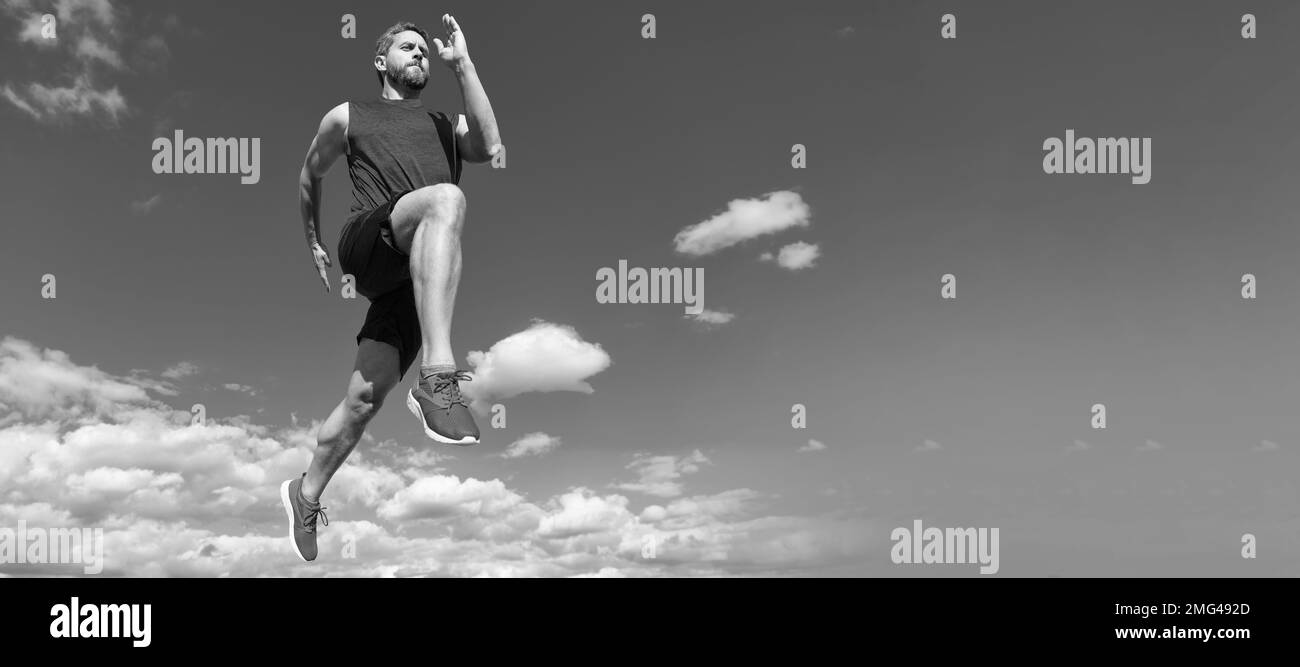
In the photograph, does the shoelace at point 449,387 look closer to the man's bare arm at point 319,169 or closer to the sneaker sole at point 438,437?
the sneaker sole at point 438,437

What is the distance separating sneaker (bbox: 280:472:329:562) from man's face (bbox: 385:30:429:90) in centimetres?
260

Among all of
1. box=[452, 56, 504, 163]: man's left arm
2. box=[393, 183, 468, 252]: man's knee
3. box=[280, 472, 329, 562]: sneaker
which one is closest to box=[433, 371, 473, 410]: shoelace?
box=[393, 183, 468, 252]: man's knee

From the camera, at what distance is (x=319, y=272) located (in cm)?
555

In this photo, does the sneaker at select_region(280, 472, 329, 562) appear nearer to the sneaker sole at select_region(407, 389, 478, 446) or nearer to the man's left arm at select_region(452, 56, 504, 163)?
the sneaker sole at select_region(407, 389, 478, 446)

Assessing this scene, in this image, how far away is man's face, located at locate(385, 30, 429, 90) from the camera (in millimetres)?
5105

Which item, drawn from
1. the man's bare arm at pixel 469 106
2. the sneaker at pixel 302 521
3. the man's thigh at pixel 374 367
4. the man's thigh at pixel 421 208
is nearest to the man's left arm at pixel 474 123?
the man's bare arm at pixel 469 106

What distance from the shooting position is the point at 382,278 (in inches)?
195

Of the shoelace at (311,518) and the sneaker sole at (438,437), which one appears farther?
the shoelace at (311,518)

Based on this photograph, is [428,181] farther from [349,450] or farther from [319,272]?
[349,450]

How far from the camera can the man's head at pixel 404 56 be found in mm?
5109
